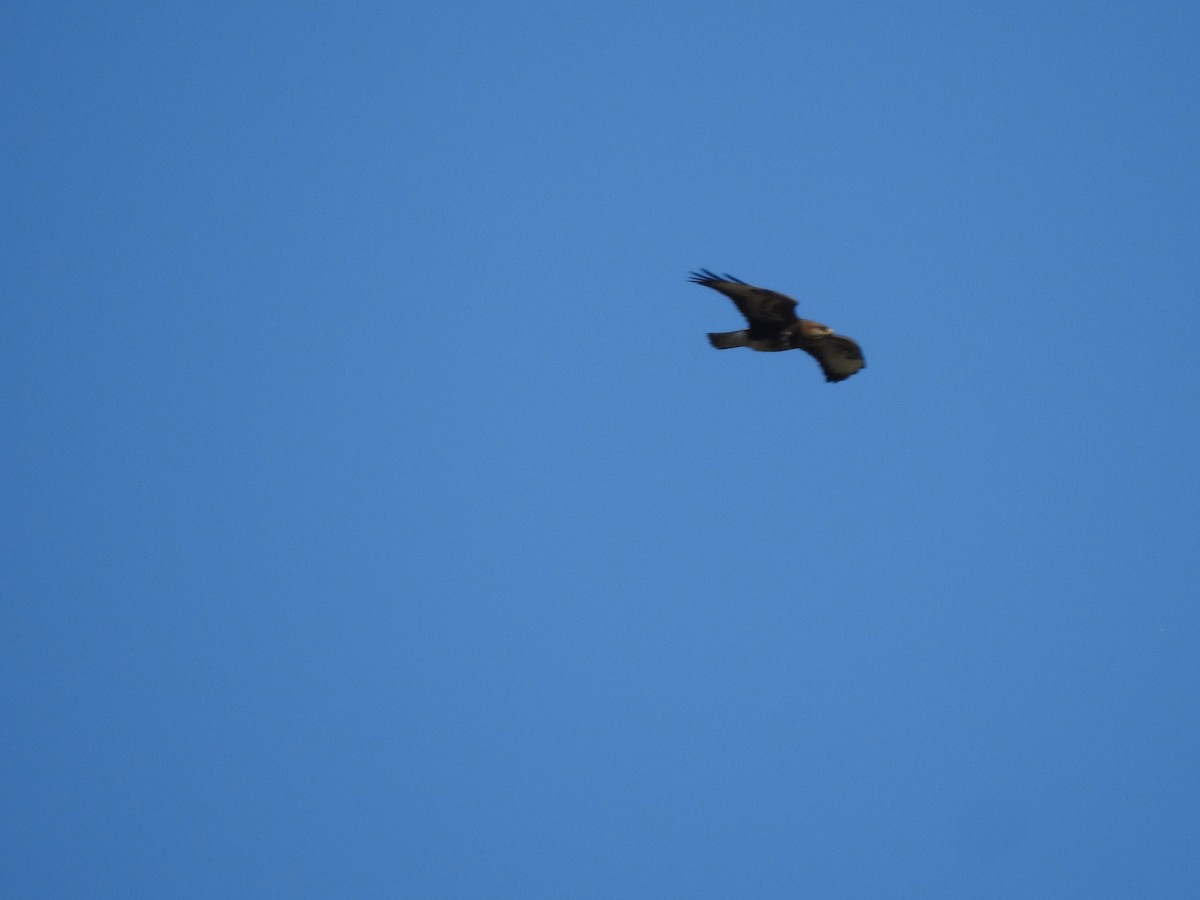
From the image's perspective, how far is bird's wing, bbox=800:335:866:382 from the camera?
53.6 feet

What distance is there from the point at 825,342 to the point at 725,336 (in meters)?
1.18

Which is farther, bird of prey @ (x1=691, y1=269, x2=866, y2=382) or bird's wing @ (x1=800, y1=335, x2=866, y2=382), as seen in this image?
bird's wing @ (x1=800, y1=335, x2=866, y2=382)

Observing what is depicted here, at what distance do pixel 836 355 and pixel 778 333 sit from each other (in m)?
1.01

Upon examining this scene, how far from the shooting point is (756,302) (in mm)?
15367

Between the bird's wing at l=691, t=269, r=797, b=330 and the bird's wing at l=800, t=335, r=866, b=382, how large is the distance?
→ 0.69 m

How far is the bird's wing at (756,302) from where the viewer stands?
1511 centimetres

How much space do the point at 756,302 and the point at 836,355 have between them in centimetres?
170

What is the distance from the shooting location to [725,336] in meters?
16.1

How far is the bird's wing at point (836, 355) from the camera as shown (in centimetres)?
1633

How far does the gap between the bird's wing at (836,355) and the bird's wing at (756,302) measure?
2.28ft

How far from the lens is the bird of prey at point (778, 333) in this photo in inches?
598

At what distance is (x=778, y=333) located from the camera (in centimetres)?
1597

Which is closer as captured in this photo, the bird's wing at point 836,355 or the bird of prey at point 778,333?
the bird of prey at point 778,333
